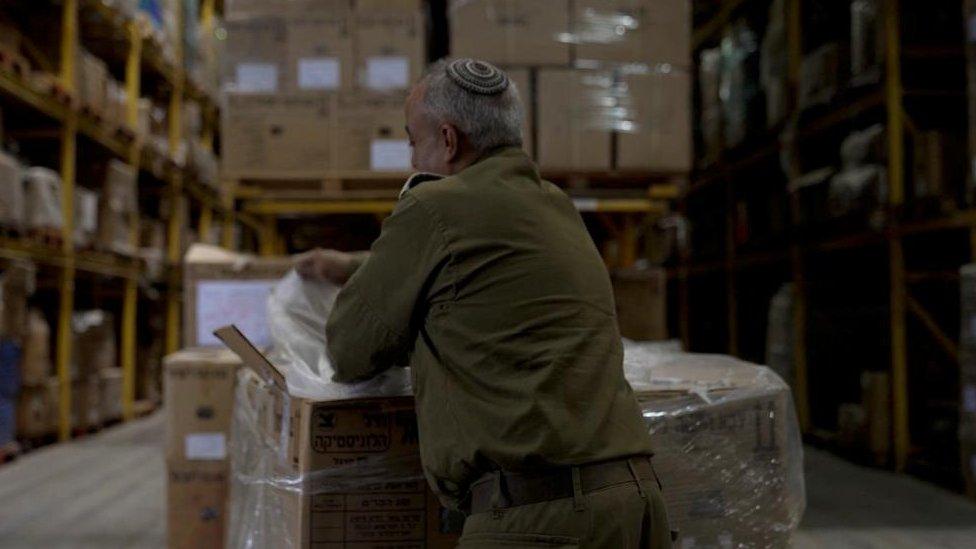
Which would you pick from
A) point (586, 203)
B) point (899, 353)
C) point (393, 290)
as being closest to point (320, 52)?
point (586, 203)

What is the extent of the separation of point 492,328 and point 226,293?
2.46m

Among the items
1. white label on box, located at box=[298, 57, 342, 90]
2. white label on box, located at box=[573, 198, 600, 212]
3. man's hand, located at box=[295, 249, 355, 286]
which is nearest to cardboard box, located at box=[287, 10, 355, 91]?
white label on box, located at box=[298, 57, 342, 90]

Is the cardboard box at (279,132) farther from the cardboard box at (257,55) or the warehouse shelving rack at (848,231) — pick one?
the warehouse shelving rack at (848,231)

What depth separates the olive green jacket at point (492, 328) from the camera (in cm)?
163

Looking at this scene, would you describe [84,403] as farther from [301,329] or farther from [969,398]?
[969,398]

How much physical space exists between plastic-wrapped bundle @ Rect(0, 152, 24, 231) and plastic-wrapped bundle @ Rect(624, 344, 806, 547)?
4.97 metres

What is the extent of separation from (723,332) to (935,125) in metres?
3.96

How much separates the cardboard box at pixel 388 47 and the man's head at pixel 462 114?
3488 millimetres

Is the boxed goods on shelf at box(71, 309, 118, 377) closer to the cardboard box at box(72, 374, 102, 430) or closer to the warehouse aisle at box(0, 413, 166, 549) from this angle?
the cardboard box at box(72, 374, 102, 430)

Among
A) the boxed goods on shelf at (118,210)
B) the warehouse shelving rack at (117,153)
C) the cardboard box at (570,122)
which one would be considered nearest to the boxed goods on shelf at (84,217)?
the warehouse shelving rack at (117,153)

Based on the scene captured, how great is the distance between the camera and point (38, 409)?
22.1 ft

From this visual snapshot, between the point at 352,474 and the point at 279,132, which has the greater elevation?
the point at 279,132

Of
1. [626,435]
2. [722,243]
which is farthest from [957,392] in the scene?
[626,435]

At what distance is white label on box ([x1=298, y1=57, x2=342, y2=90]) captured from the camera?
5238 mm
